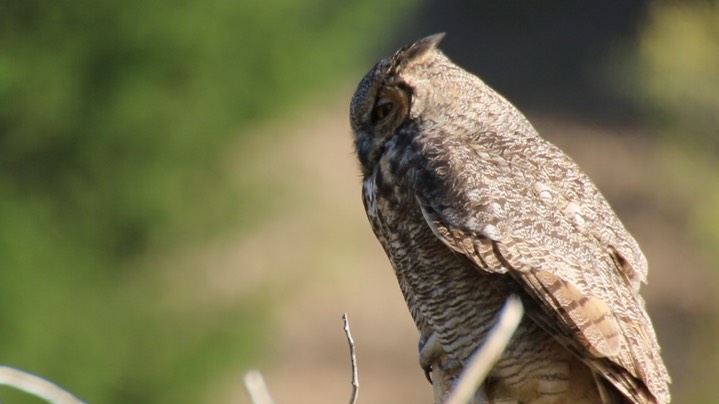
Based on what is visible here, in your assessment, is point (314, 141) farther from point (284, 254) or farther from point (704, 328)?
point (704, 328)

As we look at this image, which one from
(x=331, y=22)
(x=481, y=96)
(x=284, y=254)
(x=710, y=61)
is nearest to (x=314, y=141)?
(x=284, y=254)

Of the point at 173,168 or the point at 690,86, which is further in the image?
the point at 173,168

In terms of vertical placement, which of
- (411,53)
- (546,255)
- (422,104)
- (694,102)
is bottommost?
(546,255)

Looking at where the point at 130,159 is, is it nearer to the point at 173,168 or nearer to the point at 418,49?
the point at 173,168

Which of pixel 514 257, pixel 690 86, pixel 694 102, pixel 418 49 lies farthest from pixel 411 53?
pixel 694 102

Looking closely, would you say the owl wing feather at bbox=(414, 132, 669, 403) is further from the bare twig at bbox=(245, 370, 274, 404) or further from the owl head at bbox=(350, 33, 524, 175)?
the bare twig at bbox=(245, 370, 274, 404)

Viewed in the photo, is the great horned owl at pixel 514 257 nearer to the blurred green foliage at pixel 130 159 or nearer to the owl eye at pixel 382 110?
the owl eye at pixel 382 110
